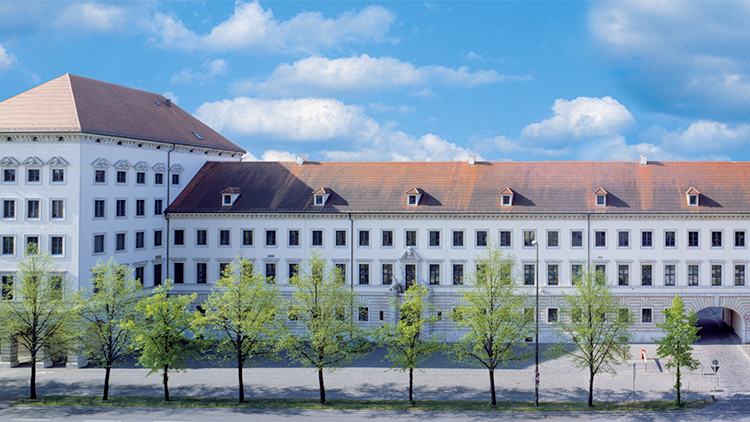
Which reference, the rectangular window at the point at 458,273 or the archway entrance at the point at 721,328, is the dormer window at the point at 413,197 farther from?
the archway entrance at the point at 721,328

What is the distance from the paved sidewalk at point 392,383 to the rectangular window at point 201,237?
1351cm

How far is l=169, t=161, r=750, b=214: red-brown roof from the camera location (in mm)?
56094

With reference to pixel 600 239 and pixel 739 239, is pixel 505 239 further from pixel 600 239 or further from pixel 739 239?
pixel 739 239

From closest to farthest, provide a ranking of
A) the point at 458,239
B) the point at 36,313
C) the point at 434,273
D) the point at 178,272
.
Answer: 1. the point at 36,313
2. the point at 458,239
3. the point at 434,273
4. the point at 178,272

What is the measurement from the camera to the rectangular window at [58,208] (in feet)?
167

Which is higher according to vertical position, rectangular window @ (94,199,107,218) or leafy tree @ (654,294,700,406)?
rectangular window @ (94,199,107,218)

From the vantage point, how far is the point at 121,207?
55.1 meters

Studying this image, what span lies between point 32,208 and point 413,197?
106 ft

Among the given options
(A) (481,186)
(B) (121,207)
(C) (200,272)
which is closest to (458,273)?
(A) (481,186)

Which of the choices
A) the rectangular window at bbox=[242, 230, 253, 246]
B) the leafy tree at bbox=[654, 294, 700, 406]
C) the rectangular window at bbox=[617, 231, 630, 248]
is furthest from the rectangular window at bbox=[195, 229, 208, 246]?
Answer: the leafy tree at bbox=[654, 294, 700, 406]

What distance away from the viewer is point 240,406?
40531 mm

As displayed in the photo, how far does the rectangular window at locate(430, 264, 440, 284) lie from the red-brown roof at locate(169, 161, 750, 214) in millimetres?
5031

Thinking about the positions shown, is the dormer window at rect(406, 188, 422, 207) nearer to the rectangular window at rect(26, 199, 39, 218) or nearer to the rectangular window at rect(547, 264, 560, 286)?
the rectangular window at rect(547, 264, 560, 286)


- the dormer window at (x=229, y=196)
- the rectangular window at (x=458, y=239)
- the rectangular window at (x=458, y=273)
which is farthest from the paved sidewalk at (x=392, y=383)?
the dormer window at (x=229, y=196)
